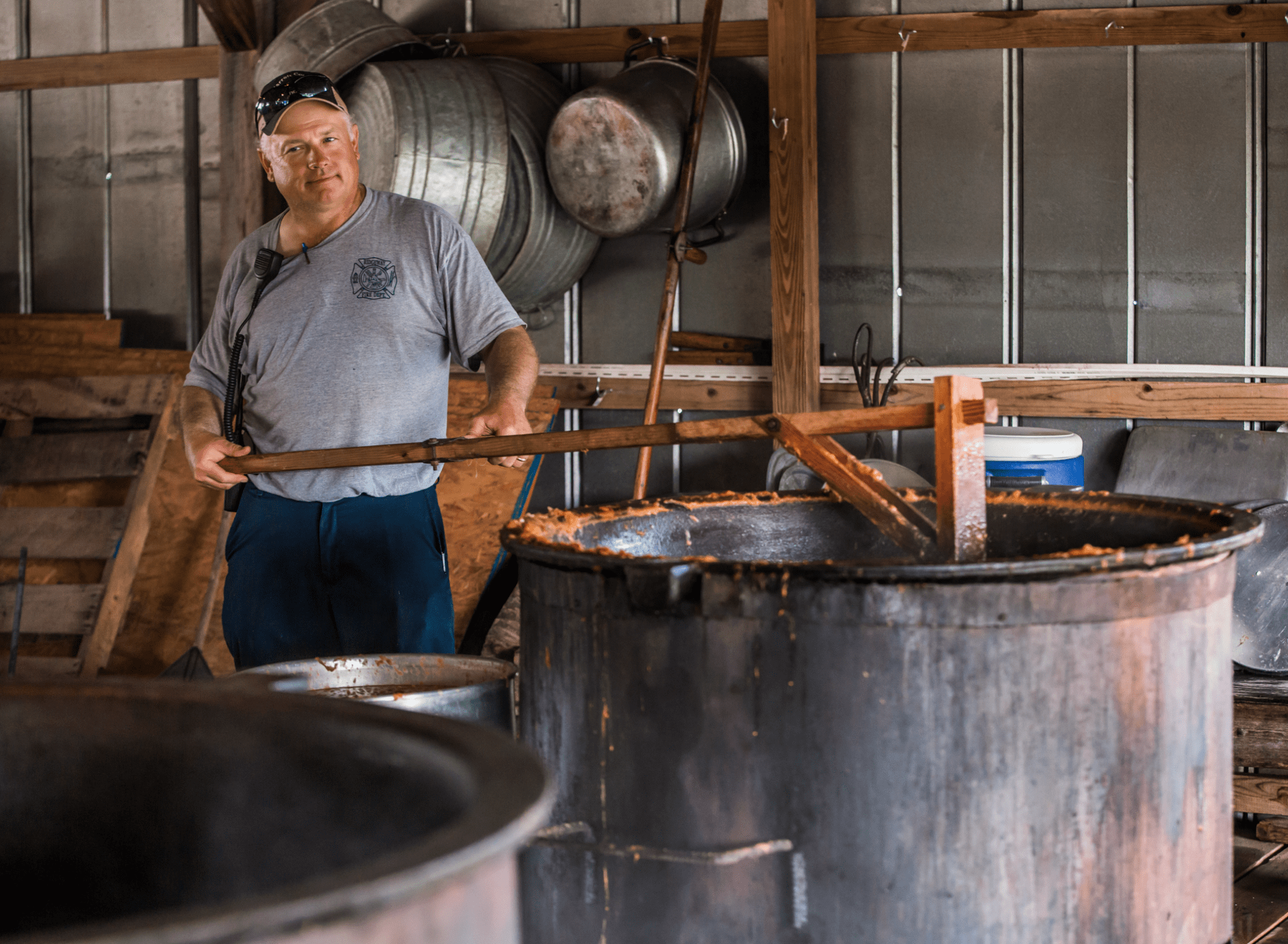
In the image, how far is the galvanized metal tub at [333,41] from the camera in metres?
4.12

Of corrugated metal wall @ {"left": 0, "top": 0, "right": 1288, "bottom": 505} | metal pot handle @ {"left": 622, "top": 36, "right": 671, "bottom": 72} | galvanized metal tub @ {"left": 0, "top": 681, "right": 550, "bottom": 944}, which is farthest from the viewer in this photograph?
metal pot handle @ {"left": 622, "top": 36, "right": 671, "bottom": 72}

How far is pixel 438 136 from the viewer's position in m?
4.00

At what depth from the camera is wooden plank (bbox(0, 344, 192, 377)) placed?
4.75 metres

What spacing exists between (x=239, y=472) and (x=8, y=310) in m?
3.57

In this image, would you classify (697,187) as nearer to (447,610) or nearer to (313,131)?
(313,131)

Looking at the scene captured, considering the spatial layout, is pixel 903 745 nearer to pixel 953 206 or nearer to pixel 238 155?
pixel 953 206

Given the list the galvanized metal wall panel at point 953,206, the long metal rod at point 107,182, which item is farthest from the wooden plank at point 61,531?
the galvanized metal wall panel at point 953,206

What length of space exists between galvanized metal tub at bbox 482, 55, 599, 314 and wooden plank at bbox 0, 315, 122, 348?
5.75ft

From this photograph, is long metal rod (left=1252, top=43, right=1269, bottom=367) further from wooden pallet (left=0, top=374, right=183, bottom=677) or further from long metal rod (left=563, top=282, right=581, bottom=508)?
wooden pallet (left=0, top=374, right=183, bottom=677)

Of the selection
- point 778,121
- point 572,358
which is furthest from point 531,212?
point 778,121

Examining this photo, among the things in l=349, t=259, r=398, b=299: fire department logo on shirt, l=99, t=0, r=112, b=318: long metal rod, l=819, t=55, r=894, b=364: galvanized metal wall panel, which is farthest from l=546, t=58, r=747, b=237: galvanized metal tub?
l=99, t=0, r=112, b=318: long metal rod

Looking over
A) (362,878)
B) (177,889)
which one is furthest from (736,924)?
(362,878)

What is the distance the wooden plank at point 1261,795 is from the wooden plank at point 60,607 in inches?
149

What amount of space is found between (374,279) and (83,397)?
2609mm
